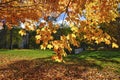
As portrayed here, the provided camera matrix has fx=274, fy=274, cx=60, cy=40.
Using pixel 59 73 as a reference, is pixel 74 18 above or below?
above

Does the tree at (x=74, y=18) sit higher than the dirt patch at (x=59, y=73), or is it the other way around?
the tree at (x=74, y=18)

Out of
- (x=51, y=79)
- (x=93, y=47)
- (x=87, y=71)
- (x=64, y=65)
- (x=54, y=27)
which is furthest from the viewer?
(x=93, y=47)

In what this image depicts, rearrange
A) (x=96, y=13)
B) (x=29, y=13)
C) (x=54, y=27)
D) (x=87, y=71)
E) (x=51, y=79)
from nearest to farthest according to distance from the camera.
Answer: (x=54, y=27) → (x=96, y=13) → (x=29, y=13) → (x=51, y=79) → (x=87, y=71)

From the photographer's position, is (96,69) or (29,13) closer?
(29,13)

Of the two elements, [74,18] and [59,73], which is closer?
[74,18]

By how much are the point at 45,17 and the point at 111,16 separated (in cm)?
169

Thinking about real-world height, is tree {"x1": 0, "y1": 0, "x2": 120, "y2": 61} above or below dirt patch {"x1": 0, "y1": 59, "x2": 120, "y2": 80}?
above

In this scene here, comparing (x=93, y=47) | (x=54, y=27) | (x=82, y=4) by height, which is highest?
(x=82, y=4)

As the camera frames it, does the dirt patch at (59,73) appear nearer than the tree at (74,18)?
No

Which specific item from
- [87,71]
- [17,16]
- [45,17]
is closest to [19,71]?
[87,71]

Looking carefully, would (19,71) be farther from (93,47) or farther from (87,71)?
(93,47)

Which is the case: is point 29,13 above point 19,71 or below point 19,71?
above

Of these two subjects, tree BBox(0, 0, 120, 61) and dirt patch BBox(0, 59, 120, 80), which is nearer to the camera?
tree BBox(0, 0, 120, 61)

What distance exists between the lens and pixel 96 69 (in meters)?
14.4
